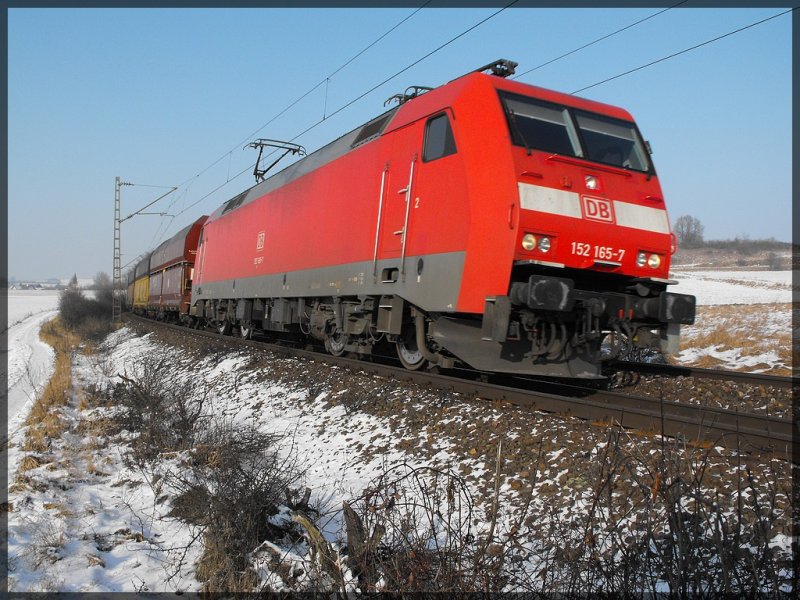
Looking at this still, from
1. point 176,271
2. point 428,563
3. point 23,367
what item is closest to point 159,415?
point 428,563

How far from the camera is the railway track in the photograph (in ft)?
15.6

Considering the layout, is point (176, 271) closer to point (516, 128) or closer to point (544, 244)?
point (516, 128)

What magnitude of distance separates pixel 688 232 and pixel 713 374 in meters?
68.7

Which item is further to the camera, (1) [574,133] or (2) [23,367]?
(2) [23,367]

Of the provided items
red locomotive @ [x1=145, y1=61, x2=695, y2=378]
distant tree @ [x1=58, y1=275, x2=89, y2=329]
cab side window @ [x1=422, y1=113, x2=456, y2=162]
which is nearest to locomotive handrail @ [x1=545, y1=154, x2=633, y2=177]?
red locomotive @ [x1=145, y1=61, x2=695, y2=378]

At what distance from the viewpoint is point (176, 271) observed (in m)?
25.8

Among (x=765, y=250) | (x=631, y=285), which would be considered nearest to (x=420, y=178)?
(x=631, y=285)

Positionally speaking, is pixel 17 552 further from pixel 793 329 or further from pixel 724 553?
pixel 793 329

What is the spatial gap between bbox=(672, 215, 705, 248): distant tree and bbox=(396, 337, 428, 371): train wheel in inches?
1957

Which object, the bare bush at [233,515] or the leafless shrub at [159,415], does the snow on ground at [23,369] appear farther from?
the bare bush at [233,515]

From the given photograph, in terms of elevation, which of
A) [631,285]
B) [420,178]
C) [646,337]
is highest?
[420,178]

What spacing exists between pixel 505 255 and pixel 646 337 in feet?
7.88

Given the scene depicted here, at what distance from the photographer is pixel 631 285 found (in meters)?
7.51

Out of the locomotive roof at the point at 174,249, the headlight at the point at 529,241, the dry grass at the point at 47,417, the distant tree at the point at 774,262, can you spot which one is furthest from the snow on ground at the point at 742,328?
the locomotive roof at the point at 174,249
